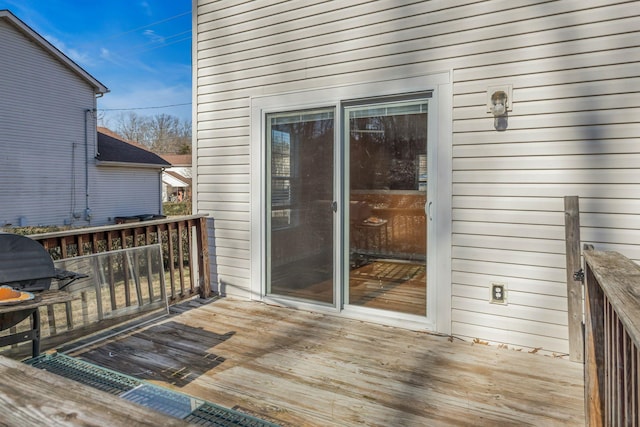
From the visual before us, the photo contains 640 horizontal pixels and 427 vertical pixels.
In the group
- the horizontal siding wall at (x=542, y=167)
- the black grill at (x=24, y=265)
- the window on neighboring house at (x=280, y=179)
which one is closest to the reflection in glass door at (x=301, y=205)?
the window on neighboring house at (x=280, y=179)

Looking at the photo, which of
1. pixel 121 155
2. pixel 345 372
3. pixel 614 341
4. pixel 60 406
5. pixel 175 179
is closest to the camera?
pixel 60 406

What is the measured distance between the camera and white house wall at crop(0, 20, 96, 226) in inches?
435

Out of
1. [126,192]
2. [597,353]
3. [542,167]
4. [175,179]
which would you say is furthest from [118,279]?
[175,179]

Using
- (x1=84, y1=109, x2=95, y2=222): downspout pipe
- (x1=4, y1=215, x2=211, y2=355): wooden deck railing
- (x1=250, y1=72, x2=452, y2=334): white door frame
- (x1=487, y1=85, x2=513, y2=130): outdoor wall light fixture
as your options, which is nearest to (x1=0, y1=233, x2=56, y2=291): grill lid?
(x1=4, y1=215, x2=211, y2=355): wooden deck railing

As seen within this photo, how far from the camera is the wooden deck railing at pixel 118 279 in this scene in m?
2.94

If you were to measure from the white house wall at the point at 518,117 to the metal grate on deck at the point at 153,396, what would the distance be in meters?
2.16

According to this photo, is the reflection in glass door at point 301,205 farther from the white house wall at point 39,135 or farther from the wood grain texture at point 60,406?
the white house wall at point 39,135

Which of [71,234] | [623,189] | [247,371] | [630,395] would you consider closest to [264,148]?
[71,234]

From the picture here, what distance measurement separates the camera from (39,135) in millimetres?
11898

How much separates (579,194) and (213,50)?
11.8 ft

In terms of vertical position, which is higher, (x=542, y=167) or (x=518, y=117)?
(x=518, y=117)

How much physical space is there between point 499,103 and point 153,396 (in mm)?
2795

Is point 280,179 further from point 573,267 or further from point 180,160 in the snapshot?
point 180,160

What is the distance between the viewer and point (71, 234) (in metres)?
3.11
